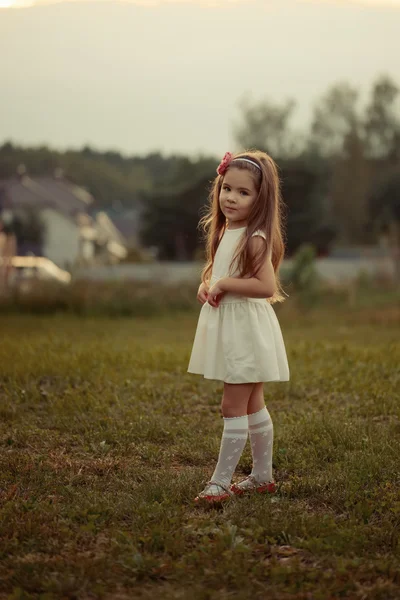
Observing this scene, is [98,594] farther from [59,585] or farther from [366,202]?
[366,202]

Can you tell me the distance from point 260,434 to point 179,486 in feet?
1.57

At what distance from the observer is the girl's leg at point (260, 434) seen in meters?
4.16

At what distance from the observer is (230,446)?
4004 mm

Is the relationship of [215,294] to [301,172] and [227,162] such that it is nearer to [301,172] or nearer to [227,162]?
[227,162]

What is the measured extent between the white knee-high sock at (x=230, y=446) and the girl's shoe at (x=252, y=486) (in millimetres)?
110

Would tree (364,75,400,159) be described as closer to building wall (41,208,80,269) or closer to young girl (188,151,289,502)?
building wall (41,208,80,269)

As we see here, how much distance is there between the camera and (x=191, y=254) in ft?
141

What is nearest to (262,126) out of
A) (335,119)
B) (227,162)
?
(335,119)

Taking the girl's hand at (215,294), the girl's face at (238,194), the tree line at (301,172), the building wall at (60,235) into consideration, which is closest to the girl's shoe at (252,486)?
the girl's hand at (215,294)

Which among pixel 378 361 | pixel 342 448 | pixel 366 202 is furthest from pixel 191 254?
pixel 342 448

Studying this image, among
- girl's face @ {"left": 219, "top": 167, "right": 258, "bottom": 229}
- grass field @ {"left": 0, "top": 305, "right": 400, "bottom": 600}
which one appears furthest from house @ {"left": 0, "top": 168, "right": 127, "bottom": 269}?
girl's face @ {"left": 219, "top": 167, "right": 258, "bottom": 229}

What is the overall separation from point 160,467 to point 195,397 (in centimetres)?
178

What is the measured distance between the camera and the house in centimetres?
5169

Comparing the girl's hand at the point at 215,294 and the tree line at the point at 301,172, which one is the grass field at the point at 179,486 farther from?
the tree line at the point at 301,172
